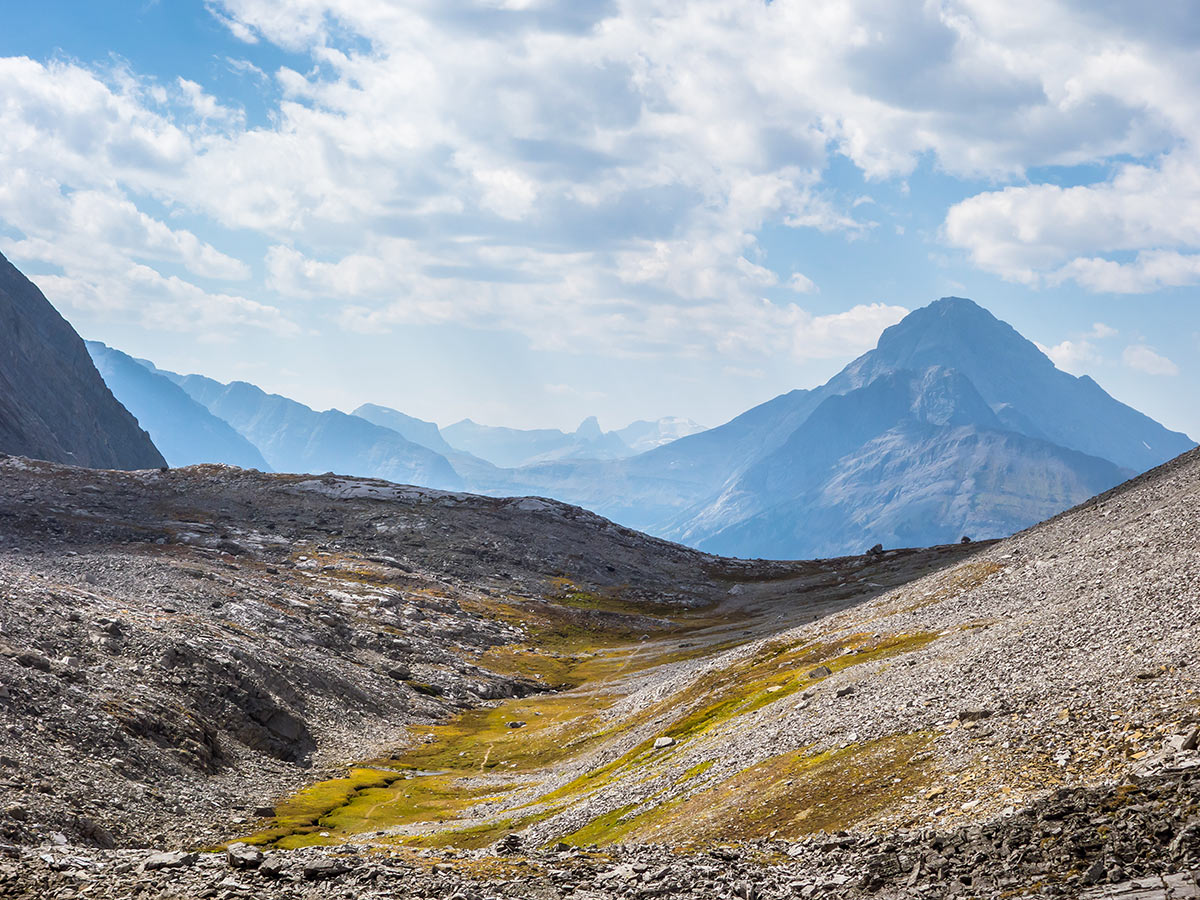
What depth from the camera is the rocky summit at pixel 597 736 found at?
28062 millimetres

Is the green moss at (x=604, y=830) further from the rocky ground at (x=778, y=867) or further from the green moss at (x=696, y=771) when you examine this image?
the rocky ground at (x=778, y=867)

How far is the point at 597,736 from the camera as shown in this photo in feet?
254

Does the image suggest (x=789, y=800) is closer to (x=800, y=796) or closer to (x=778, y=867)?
(x=800, y=796)

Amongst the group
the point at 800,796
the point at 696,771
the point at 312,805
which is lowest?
the point at 312,805

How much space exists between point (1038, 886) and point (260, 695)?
204ft

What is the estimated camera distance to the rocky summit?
28.1m

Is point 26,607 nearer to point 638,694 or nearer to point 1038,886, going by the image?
point 638,694

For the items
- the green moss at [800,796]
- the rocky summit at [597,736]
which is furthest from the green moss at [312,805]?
the green moss at [800,796]

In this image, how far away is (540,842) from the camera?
139ft

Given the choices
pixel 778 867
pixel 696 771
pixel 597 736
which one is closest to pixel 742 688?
pixel 597 736

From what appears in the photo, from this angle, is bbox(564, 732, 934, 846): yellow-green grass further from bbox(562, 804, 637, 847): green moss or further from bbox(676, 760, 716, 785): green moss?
bbox(676, 760, 716, 785): green moss

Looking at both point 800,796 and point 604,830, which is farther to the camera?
point 604,830

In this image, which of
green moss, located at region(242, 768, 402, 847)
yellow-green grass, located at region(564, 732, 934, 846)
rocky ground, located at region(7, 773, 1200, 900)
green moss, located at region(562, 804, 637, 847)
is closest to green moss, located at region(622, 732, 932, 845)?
yellow-green grass, located at region(564, 732, 934, 846)

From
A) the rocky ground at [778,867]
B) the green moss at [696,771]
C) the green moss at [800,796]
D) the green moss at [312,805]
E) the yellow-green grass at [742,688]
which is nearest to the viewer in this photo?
the rocky ground at [778,867]
